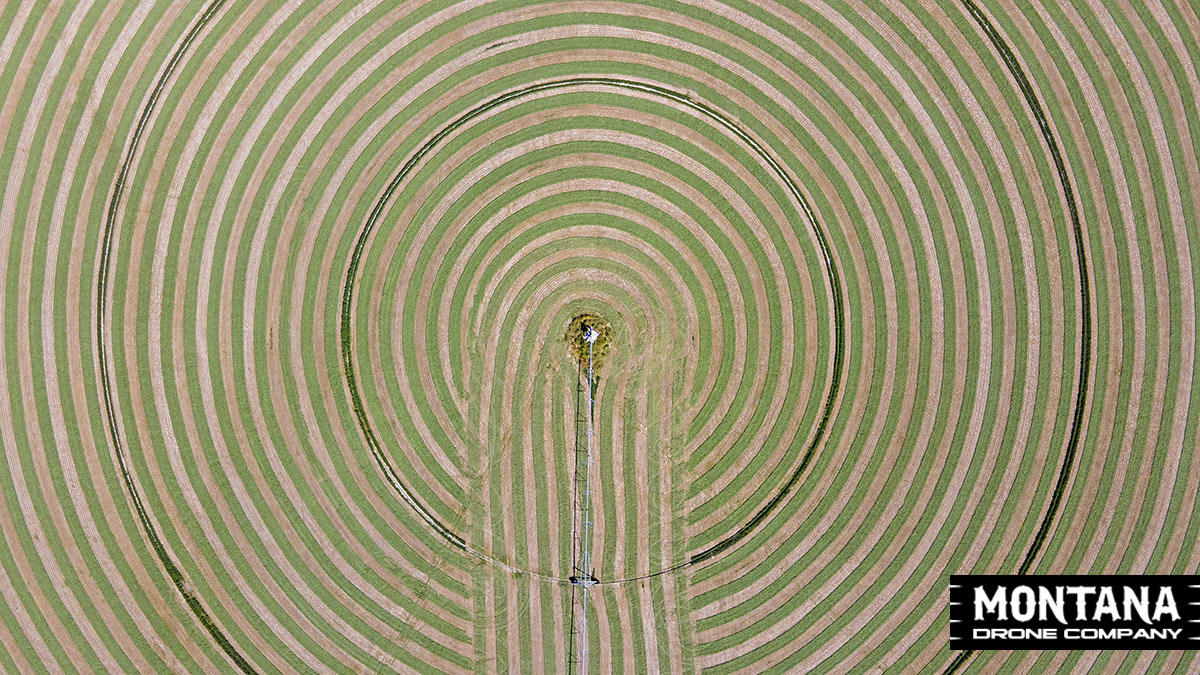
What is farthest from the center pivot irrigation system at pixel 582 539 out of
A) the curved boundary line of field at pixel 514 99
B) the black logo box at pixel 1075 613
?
the black logo box at pixel 1075 613

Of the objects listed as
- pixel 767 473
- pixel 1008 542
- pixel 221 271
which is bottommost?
pixel 1008 542

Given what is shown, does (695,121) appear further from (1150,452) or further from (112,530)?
(112,530)

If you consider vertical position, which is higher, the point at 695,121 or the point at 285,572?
the point at 695,121

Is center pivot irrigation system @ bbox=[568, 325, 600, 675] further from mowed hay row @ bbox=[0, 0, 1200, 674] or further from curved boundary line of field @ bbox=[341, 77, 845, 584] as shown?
curved boundary line of field @ bbox=[341, 77, 845, 584]

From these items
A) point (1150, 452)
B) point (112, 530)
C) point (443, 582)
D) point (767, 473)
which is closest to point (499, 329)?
point (443, 582)

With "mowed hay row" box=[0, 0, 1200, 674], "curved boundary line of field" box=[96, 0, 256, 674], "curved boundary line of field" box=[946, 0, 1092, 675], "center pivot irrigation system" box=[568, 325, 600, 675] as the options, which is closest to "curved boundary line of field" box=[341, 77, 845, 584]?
"mowed hay row" box=[0, 0, 1200, 674]

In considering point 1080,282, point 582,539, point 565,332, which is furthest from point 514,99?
point 1080,282
